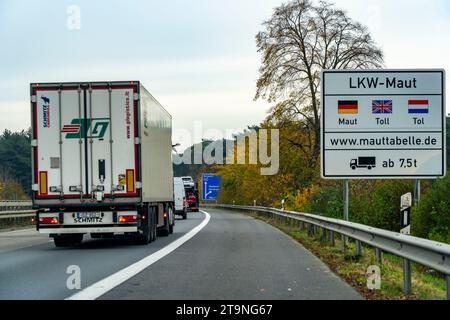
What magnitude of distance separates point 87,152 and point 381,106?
6.76 m

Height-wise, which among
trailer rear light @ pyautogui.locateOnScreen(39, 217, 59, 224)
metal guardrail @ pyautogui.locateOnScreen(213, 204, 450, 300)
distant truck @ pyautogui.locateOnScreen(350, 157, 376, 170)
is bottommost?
trailer rear light @ pyautogui.locateOnScreen(39, 217, 59, 224)

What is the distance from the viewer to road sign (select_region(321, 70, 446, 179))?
15.4 metres

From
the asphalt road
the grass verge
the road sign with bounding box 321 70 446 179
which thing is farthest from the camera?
the road sign with bounding box 321 70 446 179

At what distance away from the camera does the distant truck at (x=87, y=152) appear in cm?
1762

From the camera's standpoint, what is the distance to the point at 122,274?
472 inches

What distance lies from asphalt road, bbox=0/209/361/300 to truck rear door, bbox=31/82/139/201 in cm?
156

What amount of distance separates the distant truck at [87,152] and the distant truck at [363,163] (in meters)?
5.00

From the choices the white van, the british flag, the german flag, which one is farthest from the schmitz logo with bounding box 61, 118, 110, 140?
the white van

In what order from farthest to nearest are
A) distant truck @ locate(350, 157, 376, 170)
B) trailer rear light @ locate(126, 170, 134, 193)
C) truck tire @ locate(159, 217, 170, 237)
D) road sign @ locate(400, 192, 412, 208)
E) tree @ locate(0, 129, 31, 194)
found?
1. tree @ locate(0, 129, 31, 194)
2. truck tire @ locate(159, 217, 170, 237)
3. trailer rear light @ locate(126, 170, 134, 193)
4. distant truck @ locate(350, 157, 376, 170)
5. road sign @ locate(400, 192, 412, 208)

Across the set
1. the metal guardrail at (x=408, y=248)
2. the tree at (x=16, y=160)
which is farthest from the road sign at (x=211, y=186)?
the metal guardrail at (x=408, y=248)

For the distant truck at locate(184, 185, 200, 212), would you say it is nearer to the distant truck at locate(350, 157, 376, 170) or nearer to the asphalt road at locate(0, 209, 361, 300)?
the asphalt road at locate(0, 209, 361, 300)

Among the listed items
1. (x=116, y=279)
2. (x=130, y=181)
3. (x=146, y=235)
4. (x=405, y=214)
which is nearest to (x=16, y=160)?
(x=146, y=235)
